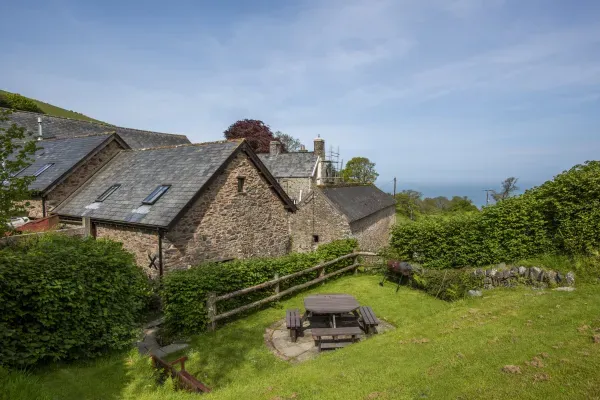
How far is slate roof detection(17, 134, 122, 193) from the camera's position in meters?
17.5

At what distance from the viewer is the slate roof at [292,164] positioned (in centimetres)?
3719

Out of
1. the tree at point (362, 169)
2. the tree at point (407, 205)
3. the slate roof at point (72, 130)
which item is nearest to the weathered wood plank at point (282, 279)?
the slate roof at point (72, 130)

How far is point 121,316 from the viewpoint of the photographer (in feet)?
28.4

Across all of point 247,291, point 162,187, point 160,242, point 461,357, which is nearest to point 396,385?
point 461,357

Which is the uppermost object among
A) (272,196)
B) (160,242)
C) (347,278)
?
(272,196)

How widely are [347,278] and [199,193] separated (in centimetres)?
804

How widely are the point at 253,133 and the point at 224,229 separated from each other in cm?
4925

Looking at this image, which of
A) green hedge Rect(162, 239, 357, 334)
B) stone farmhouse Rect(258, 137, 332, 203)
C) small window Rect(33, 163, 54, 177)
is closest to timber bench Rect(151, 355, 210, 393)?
green hedge Rect(162, 239, 357, 334)

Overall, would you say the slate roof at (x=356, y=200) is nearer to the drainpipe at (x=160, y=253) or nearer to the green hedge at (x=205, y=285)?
the green hedge at (x=205, y=285)

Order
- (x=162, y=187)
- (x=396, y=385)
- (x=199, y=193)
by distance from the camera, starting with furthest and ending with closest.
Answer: (x=162, y=187), (x=199, y=193), (x=396, y=385)

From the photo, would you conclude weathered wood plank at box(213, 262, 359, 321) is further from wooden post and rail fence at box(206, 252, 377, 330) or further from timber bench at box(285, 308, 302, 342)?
timber bench at box(285, 308, 302, 342)

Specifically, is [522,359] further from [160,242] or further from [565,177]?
[160,242]

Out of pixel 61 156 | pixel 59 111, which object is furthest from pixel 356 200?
pixel 59 111

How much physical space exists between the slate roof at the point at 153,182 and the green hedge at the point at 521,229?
7600 millimetres
